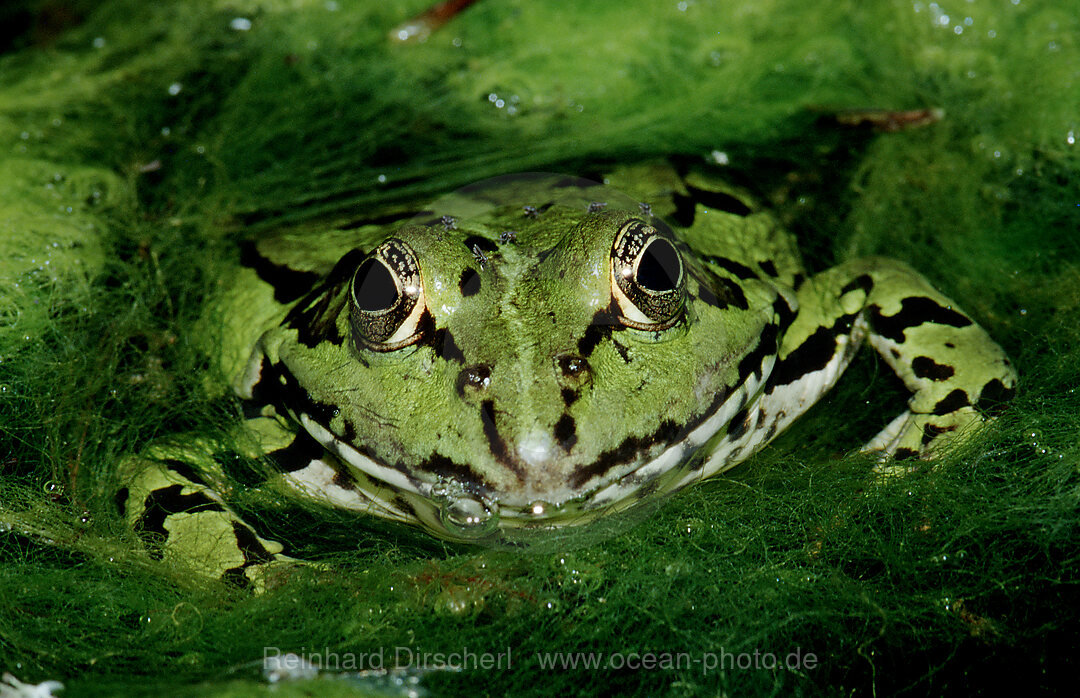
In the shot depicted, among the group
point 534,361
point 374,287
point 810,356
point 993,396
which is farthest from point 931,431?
point 374,287

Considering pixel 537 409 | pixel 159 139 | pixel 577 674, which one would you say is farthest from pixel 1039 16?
pixel 159 139

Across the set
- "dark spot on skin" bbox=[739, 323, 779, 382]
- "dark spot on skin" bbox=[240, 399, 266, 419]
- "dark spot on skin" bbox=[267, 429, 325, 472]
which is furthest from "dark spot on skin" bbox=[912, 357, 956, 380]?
"dark spot on skin" bbox=[240, 399, 266, 419]

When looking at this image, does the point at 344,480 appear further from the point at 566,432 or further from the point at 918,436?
the point at 918,436

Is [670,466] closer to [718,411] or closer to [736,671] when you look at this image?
[718,411]

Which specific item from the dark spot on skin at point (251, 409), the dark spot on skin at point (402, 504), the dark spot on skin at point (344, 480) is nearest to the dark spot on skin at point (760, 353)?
the dark spot on skin at point (402, 504)

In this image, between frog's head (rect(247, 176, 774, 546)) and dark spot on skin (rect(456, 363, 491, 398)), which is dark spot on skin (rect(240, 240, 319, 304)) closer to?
frog's head (rect(247, 176, 774, 546))

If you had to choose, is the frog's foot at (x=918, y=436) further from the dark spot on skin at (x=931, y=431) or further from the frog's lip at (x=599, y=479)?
the frog's lip at (x=599, y=479)

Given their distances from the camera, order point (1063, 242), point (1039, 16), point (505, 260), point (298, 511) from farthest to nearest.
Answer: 1. point (1039, 16)
2. point (1063, 242)
3. point (298, 511)
4. point (505, 260)
